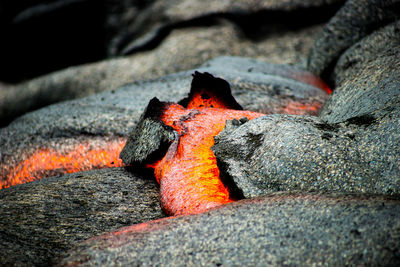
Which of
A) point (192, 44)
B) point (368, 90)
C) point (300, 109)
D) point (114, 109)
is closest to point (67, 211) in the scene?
point (114, 109)

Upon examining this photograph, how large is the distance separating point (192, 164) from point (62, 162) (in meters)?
1.58

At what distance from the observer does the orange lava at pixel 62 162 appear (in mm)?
2990

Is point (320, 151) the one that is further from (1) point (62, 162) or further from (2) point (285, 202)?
(1) point (62, 162)

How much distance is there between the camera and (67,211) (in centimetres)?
191

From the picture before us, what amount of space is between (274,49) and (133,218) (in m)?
5.34

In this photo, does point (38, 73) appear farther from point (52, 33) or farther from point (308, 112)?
point (308, 112)

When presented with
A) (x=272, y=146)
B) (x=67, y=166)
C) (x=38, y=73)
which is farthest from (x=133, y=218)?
(x=38, y=73)

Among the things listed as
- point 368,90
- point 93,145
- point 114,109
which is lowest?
point 93,145

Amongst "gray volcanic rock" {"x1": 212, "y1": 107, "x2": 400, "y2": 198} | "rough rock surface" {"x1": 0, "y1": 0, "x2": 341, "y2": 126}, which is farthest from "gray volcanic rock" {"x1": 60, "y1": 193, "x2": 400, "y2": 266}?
"rough rock surface" {"x1": 0, "y1": 0, "x2": 341, "y2": 126}

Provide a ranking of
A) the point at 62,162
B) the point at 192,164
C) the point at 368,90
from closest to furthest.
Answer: the point at 192,164, the point at 368,90, the point at 62,162

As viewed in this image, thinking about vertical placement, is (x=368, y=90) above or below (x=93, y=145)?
above

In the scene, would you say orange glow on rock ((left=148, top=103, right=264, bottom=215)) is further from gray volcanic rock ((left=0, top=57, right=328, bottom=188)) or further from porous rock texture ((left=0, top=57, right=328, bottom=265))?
gray volcanic rock ((left=0, top=57, right=328, bottom=188))

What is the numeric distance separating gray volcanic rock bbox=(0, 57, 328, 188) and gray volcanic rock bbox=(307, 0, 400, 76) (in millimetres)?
981

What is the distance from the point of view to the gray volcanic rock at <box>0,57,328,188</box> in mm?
3199
